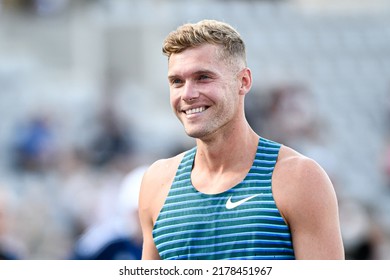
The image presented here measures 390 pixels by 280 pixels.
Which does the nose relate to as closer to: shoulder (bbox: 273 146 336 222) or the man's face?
the man's face

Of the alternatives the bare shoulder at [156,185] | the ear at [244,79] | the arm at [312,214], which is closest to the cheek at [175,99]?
the ear at [244,79]

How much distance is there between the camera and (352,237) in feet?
35.0

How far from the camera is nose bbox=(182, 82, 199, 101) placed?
4266 millimetres

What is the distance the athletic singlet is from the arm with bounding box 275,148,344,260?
0.04 metres

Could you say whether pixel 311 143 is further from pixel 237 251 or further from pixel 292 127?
pixel 237 251

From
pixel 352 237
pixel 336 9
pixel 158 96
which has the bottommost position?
pixel 352 237

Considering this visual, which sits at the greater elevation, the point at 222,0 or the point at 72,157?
the point at 222,0

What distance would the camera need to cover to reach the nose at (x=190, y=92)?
4.27 meters

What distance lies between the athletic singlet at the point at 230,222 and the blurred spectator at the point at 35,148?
415 inches

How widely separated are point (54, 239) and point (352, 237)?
3597mm

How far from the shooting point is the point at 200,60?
428cm

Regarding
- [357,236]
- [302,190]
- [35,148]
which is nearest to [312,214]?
[302,190]

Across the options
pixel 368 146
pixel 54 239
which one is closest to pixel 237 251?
pixel 54 239
